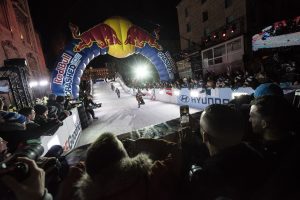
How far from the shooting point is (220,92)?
384 inches

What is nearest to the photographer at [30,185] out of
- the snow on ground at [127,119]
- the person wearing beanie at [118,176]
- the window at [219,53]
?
the person wearing beanie at [118,176]

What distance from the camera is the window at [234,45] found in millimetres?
19094

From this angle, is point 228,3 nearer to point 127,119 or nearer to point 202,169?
point 127,119

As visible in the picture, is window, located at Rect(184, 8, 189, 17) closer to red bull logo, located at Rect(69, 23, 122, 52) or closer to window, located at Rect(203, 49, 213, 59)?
window, located at Rect(203, 49, 213, 59)

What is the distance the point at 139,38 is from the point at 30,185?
1392 cm

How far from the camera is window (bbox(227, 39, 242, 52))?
19094 millimetres

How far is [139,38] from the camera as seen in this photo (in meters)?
14.1

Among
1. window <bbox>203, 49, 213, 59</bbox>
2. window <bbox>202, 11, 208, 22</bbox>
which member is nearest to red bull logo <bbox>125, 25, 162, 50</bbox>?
window <bbox>203, 49, 213, 59</bbox>

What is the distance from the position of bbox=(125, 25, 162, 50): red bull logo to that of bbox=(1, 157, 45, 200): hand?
43.4 ft

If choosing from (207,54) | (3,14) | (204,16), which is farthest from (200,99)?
(204,16)

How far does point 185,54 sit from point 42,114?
82.6 ft

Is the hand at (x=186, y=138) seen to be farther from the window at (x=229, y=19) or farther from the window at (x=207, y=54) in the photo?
the window at (x=229, y=19)

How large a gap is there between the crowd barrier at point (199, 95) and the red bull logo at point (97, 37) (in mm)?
5931

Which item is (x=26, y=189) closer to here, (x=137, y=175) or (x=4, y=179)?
(x=4, y=179)
